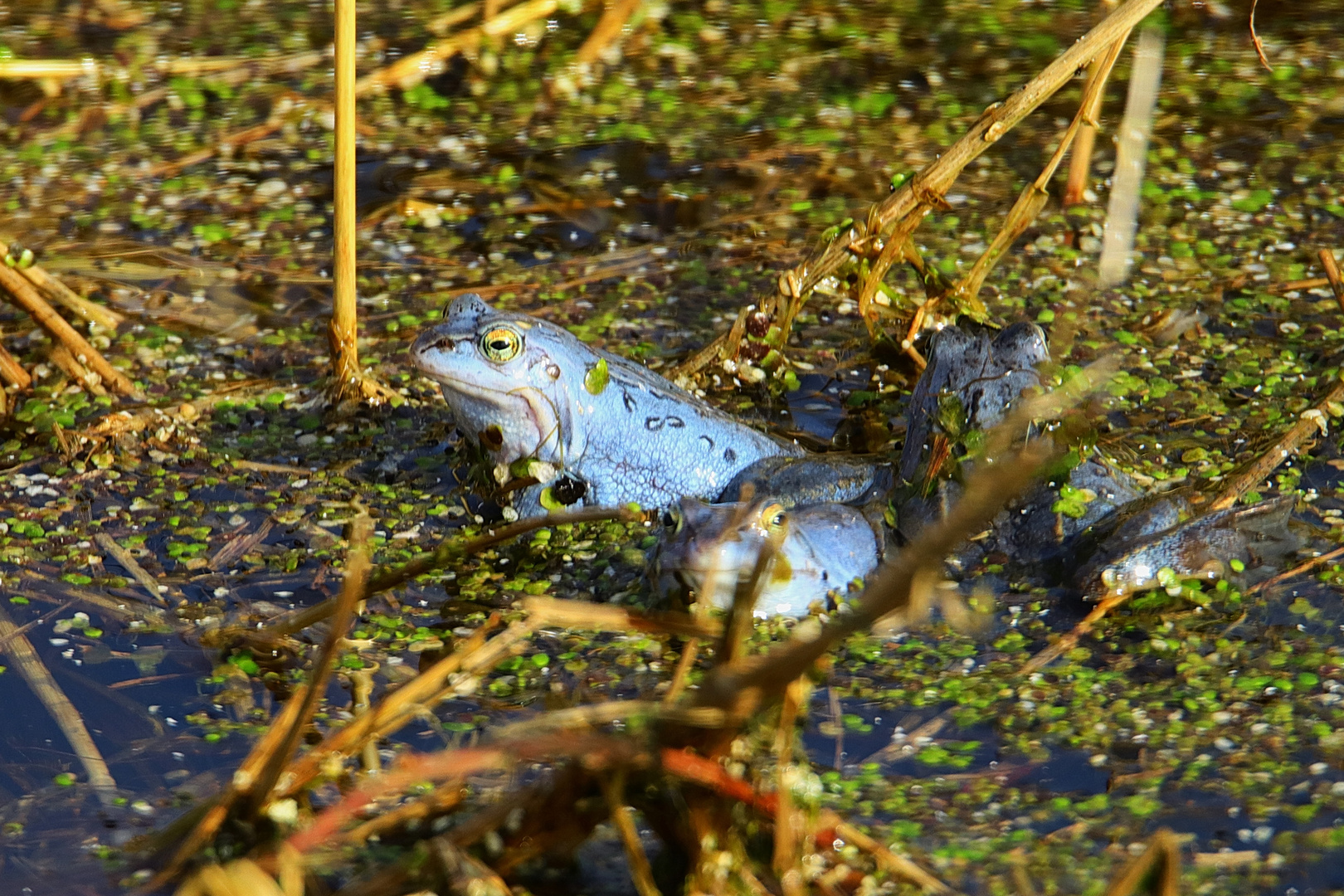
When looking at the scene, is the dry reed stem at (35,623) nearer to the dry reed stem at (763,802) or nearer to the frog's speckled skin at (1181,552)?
the dry reed stem at (763,802)

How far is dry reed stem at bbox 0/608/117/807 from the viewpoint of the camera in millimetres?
3361

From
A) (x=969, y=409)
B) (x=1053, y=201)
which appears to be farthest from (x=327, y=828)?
(x=1053, y=201)

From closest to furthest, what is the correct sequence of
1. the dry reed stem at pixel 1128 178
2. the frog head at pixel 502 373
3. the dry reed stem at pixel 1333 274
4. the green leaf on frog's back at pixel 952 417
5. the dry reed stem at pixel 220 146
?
the green leaf on frog's back at pixel 952 417 < the frog head at pixel 502 373 < the dry reed stem at pixel 1128 178 < the dry reed stem at pixel 1333 274 < the dry reed stem at pixel 220 146

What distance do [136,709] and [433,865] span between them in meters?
1.31

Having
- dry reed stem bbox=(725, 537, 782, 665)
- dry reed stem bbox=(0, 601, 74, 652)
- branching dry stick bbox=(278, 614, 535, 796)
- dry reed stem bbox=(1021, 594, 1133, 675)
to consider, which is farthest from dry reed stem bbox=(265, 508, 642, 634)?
dry reed stem bbox=(1021, 594, 1133, 675)

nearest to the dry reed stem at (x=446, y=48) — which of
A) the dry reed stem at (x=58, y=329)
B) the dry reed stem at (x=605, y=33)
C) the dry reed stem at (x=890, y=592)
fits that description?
the dry reed stem at (x=605, y=33)

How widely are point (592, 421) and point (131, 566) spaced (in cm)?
150

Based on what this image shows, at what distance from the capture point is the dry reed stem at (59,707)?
336 cm

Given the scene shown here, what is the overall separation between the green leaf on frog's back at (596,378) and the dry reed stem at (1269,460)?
6.24ft

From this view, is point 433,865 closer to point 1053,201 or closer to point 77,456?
point 77,456

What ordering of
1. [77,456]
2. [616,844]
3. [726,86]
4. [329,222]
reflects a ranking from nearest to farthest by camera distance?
[616,844], [77,456], [329,222], [726,86]

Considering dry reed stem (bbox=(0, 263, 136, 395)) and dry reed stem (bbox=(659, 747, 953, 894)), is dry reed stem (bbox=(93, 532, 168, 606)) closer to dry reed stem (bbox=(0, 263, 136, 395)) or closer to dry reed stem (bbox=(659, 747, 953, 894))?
dry reed stem (bbox=(0, 263, 136, 395))

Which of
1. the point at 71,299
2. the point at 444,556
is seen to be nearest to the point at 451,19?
the point at 71,299

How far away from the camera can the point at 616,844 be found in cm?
313
